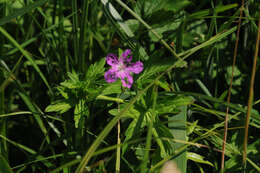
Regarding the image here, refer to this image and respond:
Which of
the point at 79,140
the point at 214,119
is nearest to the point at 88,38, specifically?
the point at 79,140

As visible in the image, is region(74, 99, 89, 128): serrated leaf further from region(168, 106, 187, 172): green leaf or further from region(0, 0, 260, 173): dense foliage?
region(168, 106, 187, 172): green leaf

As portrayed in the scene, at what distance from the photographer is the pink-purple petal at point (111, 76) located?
56.9 inches

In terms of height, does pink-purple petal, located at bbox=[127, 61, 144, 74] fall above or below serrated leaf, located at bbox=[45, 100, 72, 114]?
above

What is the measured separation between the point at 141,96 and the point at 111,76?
0.19 m

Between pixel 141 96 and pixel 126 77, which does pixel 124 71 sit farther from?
pixel 141 96

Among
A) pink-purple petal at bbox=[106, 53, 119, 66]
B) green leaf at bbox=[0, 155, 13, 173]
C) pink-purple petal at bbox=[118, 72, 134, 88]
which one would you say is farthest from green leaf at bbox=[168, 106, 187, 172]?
green leaf at bbox=[0, 155, 13, 173]

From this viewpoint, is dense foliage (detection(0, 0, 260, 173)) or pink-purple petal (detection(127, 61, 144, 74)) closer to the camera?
dense foliage (detection(0, 0, 260, 173))

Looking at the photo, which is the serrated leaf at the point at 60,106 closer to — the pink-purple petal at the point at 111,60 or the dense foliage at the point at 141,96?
the dense foliage at the point at 141,96

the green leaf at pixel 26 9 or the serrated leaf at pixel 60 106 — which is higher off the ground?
the green leaf at pixel 26 9

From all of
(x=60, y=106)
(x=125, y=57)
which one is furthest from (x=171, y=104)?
(x=60, y=106)

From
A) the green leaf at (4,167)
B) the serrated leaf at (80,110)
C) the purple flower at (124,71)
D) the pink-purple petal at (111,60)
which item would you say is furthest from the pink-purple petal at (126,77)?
the green leaf at (4,167)

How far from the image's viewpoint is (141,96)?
142cm

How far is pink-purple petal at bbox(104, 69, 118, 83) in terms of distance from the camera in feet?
4.74

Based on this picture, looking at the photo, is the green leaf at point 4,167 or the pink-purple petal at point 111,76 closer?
the green leaf at point 4,167
